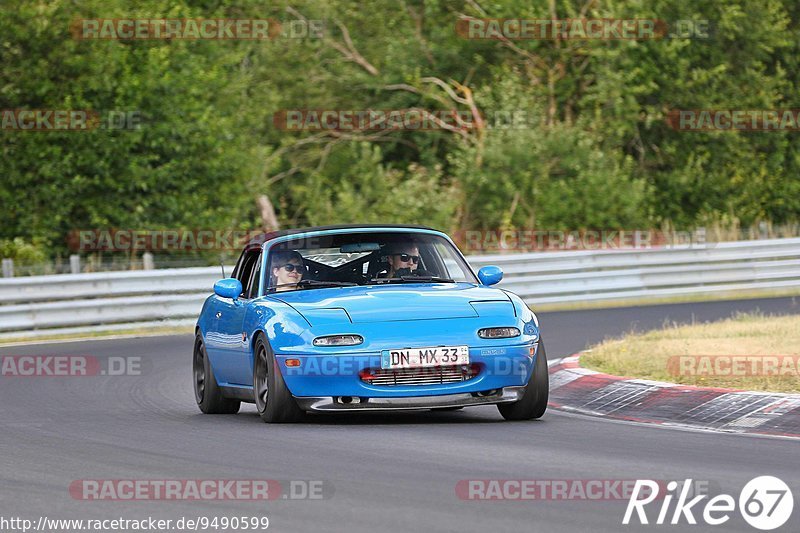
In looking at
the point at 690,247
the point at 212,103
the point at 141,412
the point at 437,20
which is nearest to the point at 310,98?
the point at 437,20

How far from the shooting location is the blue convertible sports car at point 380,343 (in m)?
10.6

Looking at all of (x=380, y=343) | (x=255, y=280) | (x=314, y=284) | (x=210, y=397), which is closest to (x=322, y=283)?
(x=314, y=284)

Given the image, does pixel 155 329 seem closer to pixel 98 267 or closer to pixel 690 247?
pixel 98 267

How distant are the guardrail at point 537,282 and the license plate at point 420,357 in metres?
12.3

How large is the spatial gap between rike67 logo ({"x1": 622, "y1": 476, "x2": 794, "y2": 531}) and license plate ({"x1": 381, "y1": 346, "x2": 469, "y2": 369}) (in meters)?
2.87

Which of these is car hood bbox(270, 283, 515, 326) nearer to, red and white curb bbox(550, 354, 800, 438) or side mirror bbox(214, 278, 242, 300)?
side mirror bbox(214, 278, 242, 300)

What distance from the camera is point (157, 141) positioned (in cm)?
3056

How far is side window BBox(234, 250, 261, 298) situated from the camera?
12.7 metres

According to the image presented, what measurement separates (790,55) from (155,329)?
2257cm

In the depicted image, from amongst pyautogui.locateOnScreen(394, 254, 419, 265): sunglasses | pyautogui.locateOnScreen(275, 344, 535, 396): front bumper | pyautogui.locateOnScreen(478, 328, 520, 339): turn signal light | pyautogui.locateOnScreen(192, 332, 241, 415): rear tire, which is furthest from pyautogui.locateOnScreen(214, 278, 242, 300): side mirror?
pyautogui.locateOnScreen(478, 328, 520, 339): turn signal light

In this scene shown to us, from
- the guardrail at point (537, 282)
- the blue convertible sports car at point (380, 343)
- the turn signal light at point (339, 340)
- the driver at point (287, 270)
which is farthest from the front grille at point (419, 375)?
the guardrail at point (537, 282)

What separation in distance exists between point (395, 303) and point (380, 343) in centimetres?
49

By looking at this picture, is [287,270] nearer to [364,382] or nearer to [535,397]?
[364,382]

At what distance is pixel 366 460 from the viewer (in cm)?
898
